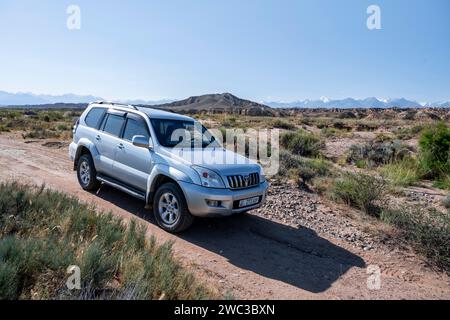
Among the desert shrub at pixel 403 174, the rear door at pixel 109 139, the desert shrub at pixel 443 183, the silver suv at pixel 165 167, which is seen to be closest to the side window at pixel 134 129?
the silver suv at pixel 165 167

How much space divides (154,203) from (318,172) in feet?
20.2

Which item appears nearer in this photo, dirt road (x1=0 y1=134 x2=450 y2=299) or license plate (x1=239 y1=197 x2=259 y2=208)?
dirt road (x1=0 y1=134 x2=450 y2=299)

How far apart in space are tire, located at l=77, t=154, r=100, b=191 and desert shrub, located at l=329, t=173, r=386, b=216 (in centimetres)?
558

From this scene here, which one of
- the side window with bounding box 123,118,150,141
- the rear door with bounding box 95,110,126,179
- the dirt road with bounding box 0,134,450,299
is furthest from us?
the rear door with bounding box 95,110,126,179

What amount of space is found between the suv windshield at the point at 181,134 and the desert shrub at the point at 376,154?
375 inches

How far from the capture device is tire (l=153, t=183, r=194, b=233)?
5.34 m

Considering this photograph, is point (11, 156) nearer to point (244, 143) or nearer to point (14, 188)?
point (14, 188)

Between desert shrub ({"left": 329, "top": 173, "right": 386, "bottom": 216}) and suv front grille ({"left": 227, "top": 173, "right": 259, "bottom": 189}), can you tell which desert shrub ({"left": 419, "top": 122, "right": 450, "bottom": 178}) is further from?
suv front grille ({"left": 227, "top": 173, "right": 259, "bottom": 189})

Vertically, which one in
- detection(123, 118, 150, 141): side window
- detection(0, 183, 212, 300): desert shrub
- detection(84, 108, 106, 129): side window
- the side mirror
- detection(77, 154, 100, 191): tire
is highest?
detection(84, 108, 106, 129): side window

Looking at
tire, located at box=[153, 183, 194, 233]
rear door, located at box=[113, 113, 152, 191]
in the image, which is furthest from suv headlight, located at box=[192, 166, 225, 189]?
rear door, located at box=[113, 113, 152, 191]

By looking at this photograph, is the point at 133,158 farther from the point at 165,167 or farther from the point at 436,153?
the point at 436,153

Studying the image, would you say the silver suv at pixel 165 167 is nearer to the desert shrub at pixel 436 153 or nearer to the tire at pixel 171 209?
the tire at pixel 171 209
